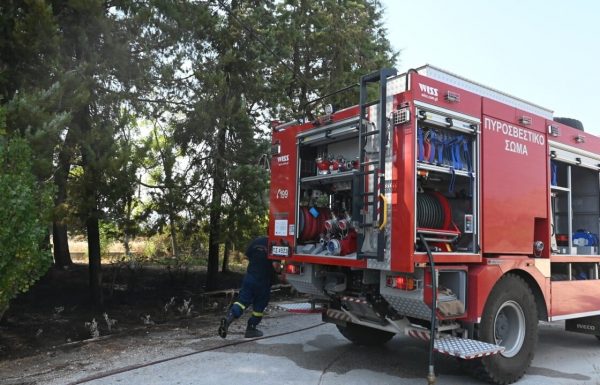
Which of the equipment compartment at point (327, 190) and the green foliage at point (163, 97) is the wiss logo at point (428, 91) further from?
the green foliage at point (163, 97)

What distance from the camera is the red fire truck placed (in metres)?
4.92

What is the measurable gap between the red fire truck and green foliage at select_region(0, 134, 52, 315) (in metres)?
2.87

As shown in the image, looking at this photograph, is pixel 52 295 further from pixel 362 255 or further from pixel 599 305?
pixel 599 305

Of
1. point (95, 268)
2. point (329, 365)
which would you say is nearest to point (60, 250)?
point (95, 268)

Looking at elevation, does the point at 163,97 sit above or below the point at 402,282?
above

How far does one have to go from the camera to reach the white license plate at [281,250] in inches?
247

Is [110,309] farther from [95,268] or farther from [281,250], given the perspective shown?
[281,250]

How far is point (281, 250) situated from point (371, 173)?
1747 mm

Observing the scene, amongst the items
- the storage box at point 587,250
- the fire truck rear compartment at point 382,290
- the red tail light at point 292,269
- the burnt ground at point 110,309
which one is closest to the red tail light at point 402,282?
the fire truck rear compartment at point 382,290

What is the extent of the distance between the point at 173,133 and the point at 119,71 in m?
1.58

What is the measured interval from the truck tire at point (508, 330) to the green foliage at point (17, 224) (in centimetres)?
510

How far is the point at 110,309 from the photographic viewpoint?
1023 centimetres

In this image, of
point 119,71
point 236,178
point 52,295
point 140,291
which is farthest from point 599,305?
point 52,295

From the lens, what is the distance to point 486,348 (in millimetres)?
4773
